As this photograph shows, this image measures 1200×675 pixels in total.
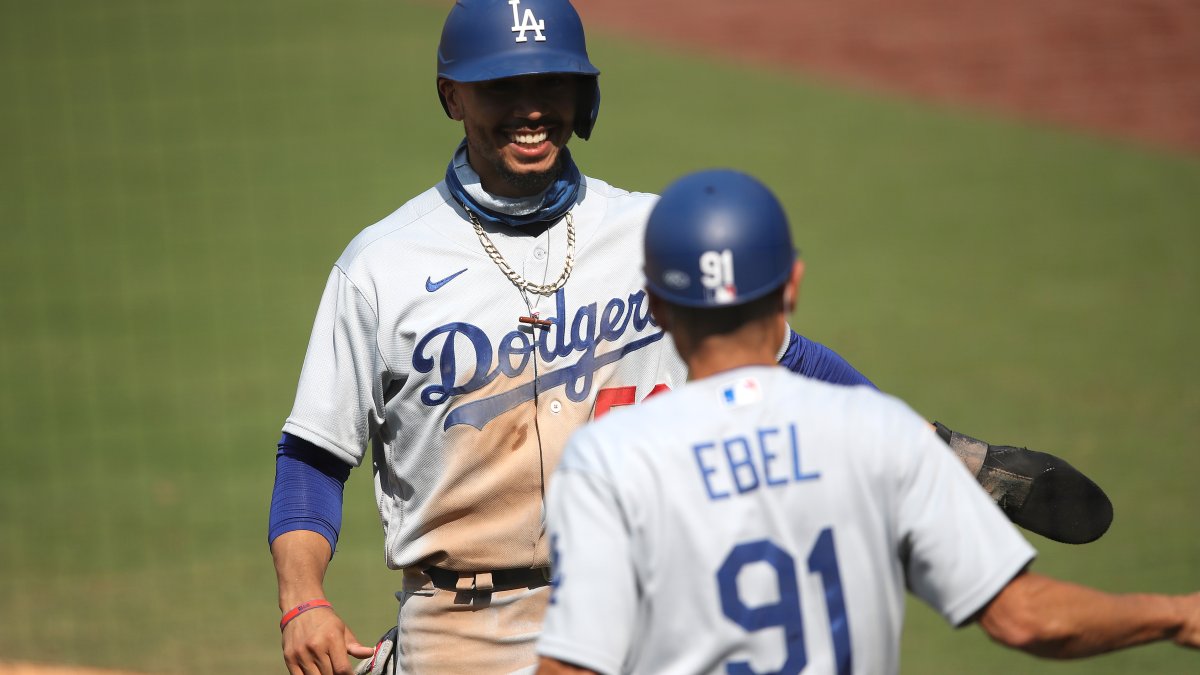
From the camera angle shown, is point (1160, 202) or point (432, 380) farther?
point (1160, 202)

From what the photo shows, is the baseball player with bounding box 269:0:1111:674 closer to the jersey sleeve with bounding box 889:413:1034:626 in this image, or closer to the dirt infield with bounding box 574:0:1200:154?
the jersey sleeve with bounding box 889:413:1034:626

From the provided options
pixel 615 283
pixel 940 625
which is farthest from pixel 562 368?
pixel 940 625

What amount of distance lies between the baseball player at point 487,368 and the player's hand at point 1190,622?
0.57 metres

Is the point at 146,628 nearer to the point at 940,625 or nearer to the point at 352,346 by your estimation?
the point at 940,625

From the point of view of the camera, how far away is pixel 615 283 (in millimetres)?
2650

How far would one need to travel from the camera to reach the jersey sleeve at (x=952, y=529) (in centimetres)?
184

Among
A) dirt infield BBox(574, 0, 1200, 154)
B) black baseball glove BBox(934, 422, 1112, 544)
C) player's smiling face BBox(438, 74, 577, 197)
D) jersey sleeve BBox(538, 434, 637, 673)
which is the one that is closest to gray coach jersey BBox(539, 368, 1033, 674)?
jersey sleeve BBox(538, 434, 637, 673)

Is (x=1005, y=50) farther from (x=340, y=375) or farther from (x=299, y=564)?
(x=299, y=564)

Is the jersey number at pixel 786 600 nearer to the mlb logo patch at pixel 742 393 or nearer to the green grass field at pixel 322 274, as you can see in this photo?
the mlb logo patch at pixel 742 393

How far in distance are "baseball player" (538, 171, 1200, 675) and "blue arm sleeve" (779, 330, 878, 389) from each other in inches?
27.3

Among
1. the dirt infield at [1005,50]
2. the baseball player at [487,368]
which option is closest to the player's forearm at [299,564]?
the baseball player at [487,368]

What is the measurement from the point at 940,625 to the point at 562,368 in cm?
392

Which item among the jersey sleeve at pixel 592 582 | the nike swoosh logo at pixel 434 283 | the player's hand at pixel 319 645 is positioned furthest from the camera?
the nike swoosh logo at pixel 434 283

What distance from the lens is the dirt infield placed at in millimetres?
13316
